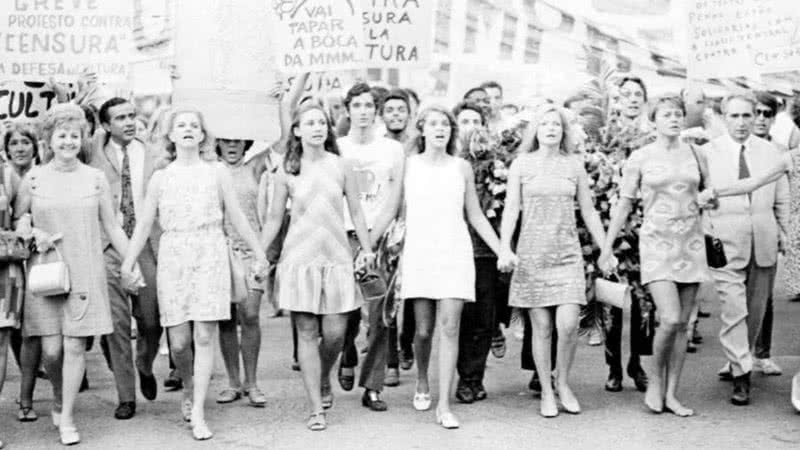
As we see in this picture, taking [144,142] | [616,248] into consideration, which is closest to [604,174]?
[616,248]

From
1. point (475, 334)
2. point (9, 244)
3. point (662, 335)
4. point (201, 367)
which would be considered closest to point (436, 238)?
point (475, 334)

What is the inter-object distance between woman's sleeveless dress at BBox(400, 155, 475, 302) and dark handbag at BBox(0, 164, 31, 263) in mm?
2229

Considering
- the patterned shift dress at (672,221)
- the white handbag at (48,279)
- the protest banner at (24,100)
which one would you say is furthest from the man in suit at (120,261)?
the patterned shift dress at (672,221)

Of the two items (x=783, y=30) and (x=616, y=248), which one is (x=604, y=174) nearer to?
(x=616, y=248)

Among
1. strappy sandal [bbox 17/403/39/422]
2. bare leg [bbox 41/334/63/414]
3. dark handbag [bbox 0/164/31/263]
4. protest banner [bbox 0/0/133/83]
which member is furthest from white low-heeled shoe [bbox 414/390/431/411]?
protest banner [bbox 0/0/133/83]

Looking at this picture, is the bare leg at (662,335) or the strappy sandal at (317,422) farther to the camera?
the bare leg at (662,335)

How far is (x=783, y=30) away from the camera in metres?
9.19

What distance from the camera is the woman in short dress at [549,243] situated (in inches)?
331

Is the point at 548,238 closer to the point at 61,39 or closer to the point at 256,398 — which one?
the point at 256,398

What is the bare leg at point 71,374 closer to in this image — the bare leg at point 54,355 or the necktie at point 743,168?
the bare leg at point 54,355

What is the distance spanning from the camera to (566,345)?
8422 mm

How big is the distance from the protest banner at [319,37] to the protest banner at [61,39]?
1.16m

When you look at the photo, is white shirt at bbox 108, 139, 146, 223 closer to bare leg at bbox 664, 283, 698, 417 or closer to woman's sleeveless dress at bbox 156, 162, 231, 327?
woman's sleeveless dress at bbox 156, 162, 231, 327

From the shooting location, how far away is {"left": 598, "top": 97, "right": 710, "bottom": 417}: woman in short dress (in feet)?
27.2
